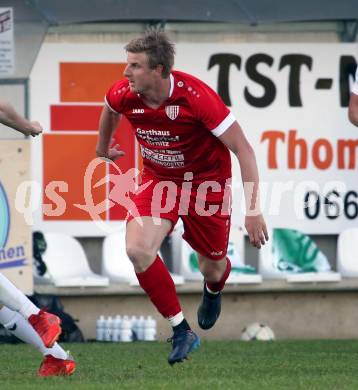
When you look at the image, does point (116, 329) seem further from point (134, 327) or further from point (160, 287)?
point (160, 287)

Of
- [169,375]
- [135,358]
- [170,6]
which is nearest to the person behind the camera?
[169,375]

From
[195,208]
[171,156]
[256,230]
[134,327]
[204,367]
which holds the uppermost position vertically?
[171,156]

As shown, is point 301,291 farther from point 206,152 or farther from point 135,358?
point 206,152

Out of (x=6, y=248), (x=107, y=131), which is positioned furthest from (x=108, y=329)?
(x=107, y=131)

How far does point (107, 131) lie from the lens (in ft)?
28.5

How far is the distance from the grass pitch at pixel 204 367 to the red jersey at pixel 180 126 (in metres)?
1.22

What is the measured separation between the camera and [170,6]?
1275cm

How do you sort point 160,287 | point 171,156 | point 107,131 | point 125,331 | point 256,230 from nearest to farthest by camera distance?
point 256,230 → point 160,287 → point 171,156 → point 107,131 → point 125,331

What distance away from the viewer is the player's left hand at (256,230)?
7.92 m

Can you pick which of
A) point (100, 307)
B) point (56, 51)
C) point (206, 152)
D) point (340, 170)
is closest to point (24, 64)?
point (56, 51)

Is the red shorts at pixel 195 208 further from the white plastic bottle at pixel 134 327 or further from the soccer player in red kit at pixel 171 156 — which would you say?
the white plastic bottle at pixel 134 327

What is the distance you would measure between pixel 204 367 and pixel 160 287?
3.91ft

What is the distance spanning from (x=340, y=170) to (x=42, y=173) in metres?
2.79

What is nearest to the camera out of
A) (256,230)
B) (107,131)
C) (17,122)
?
(17,122)
